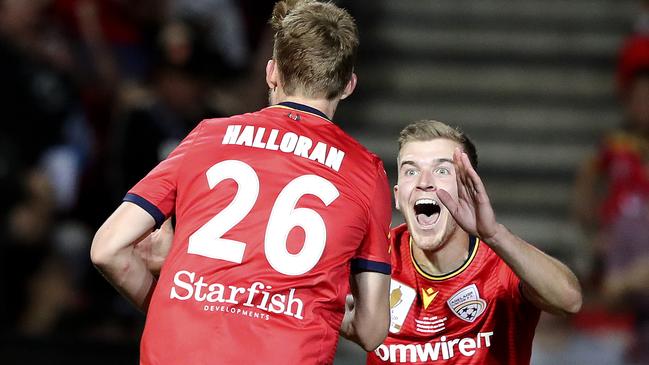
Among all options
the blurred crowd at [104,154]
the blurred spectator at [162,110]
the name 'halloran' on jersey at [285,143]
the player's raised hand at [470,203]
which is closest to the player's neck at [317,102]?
the name 'halloran' on jersey at [285,143]

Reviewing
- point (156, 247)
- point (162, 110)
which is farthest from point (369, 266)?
point (162, 110)

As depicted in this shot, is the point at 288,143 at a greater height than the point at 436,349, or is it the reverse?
the point at 288,143

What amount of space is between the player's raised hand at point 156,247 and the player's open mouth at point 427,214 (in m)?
0.89

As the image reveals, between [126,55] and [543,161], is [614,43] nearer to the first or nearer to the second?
[543,161]

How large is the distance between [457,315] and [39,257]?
144 inches

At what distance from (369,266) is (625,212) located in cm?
409

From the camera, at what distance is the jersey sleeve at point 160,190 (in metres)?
3.46

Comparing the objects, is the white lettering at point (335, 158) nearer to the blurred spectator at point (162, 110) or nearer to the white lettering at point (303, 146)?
the white lettering at point (303, 146)

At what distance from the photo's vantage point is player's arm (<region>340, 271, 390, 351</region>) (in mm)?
3541

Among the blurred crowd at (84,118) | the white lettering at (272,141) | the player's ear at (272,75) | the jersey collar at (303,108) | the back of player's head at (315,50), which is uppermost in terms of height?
the back of player's head at (315,50)

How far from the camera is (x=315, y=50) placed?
352 centimetres

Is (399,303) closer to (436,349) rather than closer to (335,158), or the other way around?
(436,349)

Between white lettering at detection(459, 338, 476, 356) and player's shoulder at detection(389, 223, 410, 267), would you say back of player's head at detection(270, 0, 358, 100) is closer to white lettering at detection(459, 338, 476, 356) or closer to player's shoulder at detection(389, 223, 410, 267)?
player's shoulder at detection(389, 223, 410, 267)

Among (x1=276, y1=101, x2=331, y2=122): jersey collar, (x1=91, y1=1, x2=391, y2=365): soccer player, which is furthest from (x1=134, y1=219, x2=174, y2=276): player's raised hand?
(x1=276, y1=101, x2=331, y2=122): jersey collar
